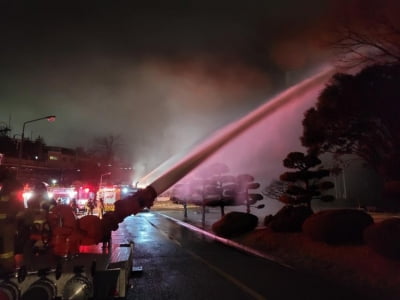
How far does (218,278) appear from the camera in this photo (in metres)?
9.51

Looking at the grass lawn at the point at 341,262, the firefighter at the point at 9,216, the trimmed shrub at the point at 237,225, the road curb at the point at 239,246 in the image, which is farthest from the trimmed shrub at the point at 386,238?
the trimmed shrub at the point at 237,225

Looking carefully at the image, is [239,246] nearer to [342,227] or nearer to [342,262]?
[342,227]

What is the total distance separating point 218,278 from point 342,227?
477 centimetres

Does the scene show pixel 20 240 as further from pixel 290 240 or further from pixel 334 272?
pixel 290 240

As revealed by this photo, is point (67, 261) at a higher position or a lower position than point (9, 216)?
lower

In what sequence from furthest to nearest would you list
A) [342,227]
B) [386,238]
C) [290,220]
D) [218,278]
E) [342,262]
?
[290,220] → [342,227] → [342,262] → [386,238] → [218,278]

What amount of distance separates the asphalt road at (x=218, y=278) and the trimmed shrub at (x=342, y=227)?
1.94 meters

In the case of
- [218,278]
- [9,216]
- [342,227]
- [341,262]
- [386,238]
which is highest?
[9,216]

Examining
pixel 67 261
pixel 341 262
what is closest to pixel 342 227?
pixel 341 262

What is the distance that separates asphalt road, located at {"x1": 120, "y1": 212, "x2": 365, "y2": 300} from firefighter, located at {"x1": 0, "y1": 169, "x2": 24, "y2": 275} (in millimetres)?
3077

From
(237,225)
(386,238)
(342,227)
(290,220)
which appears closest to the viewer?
(386,238)

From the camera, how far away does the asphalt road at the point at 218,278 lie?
7883 millimetres

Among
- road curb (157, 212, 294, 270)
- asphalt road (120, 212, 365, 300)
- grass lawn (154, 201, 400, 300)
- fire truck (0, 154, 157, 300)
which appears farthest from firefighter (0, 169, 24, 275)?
road curb (157, 212, 294, 270)

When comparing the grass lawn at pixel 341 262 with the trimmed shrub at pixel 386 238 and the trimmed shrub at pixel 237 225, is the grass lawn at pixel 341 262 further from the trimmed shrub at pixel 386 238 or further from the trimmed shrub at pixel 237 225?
the trimmed shrub at pixel 237 225
